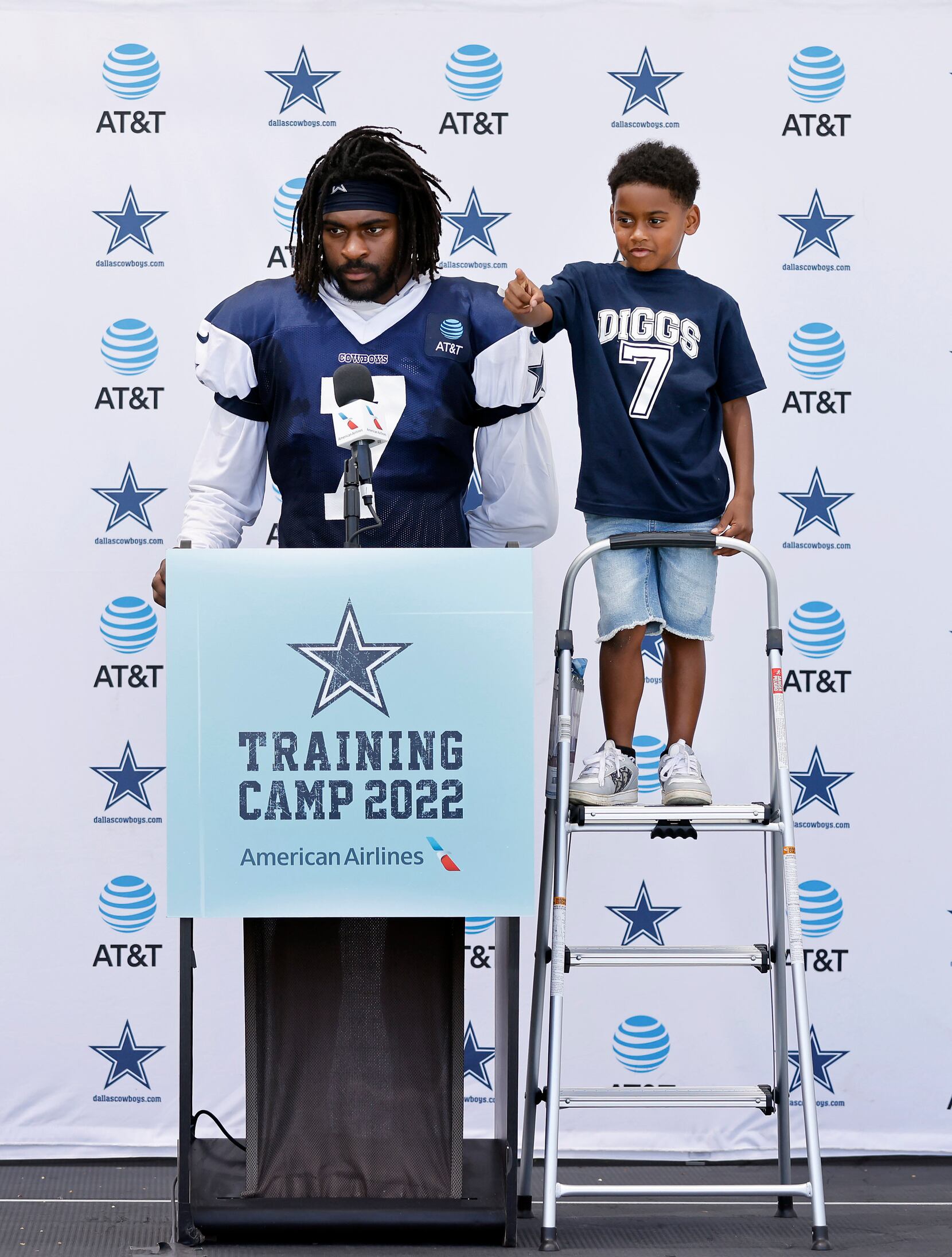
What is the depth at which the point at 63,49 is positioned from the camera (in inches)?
126

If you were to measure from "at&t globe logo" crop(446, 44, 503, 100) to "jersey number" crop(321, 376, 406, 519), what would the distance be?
122 cm

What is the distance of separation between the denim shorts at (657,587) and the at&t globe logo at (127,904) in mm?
1379

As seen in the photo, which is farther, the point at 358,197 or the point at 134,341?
the point at 134,341

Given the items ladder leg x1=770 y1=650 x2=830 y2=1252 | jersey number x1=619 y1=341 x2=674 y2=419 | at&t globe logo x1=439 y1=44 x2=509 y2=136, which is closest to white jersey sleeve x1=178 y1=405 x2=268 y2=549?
jersey number x1=619 y1=341 x2=674 y2=419

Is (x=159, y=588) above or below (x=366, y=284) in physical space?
below

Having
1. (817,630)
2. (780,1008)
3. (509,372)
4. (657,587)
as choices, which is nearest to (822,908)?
(817,630)

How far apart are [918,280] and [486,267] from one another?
99 cm

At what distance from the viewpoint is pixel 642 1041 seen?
3.24 meters

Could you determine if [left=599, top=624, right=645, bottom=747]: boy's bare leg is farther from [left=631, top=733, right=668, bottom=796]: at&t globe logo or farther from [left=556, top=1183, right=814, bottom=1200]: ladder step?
[left=631, top=733, right=668, bottom=796]: at&t globe logo

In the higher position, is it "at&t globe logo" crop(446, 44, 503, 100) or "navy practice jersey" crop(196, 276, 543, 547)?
"at&t globe logo" crop(446, 44, 503, 100)

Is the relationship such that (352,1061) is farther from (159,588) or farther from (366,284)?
(366,284)

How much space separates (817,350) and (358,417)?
1597mm

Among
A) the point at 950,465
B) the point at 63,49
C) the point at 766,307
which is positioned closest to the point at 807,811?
the point at 950,465

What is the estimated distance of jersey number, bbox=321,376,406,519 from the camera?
2.29 m
